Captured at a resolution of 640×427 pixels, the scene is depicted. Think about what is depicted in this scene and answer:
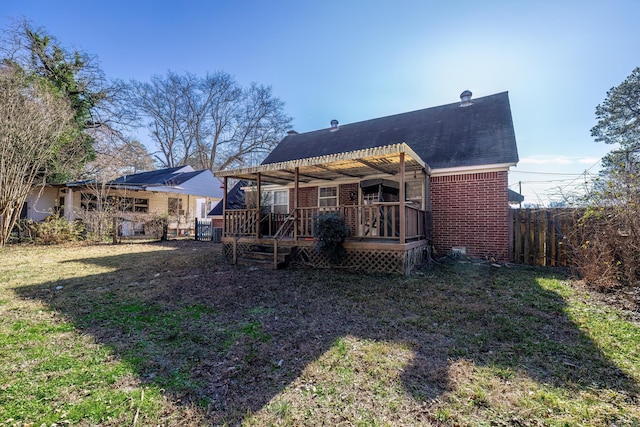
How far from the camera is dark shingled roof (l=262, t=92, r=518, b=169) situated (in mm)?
9461

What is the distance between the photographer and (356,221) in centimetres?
798

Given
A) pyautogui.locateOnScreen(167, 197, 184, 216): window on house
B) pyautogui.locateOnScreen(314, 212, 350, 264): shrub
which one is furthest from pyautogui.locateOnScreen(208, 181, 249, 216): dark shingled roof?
pyautogui.locateOnScreen(314, 212, 350, 264): shrub

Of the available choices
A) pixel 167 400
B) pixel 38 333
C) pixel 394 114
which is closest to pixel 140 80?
pixel 394 114

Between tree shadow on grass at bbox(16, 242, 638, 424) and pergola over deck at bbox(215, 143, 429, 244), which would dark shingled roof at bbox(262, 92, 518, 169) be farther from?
tree shadow on grass at bbox(16, 242, 638, 424)

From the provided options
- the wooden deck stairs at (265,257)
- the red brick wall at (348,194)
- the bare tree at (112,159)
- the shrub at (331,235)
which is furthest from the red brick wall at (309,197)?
the bare tree at (112,159)

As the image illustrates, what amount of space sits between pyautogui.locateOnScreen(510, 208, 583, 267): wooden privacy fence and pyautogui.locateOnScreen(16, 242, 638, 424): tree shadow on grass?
1.44 metres

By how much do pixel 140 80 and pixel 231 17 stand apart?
22490 millimetres

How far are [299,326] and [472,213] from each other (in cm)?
715

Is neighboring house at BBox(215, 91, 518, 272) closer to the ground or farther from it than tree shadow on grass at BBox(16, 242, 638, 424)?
farther from it

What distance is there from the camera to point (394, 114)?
1426 centimetres

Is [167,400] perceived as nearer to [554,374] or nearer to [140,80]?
[554,374]

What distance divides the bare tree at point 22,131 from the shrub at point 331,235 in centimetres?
1186

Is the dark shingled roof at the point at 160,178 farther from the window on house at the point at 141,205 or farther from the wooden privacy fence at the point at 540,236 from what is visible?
the wooden privacy fence at the point at 540,236

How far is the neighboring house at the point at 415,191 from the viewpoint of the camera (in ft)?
24.0
